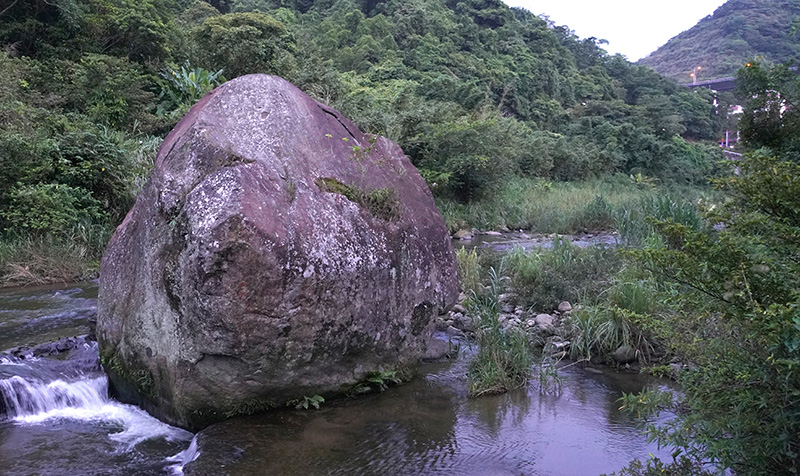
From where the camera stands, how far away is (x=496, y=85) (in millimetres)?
39844

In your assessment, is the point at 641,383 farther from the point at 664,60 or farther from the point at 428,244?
the point at 664,60

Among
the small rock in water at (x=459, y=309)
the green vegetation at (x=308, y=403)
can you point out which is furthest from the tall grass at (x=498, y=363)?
the small rock in water at (x=459, y=309)

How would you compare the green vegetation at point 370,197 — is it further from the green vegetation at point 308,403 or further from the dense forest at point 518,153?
the dense forest at point 518,153

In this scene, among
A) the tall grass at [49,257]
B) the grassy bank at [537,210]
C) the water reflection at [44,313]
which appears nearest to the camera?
the water reflection at [44,313]

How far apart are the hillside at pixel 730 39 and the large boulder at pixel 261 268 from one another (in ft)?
188

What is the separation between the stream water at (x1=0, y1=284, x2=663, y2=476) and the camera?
4664mm

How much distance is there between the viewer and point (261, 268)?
4969 mm

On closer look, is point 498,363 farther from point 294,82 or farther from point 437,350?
point 294,82

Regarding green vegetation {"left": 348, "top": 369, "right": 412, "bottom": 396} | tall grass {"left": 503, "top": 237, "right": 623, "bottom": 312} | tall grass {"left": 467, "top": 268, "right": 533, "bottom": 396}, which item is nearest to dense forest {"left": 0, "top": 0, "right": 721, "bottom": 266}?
tall grass {"left": 503, "top": 237, "right": 623, "bottom": 312}

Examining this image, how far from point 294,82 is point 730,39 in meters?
66.0

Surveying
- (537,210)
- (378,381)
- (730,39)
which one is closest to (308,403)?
(378,381)

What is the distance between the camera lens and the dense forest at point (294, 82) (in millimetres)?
12680

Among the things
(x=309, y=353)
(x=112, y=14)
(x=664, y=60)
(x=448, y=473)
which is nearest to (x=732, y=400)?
(x=448, y=473)

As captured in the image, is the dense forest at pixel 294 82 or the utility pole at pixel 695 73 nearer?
the dense forest at pixel 294 82
